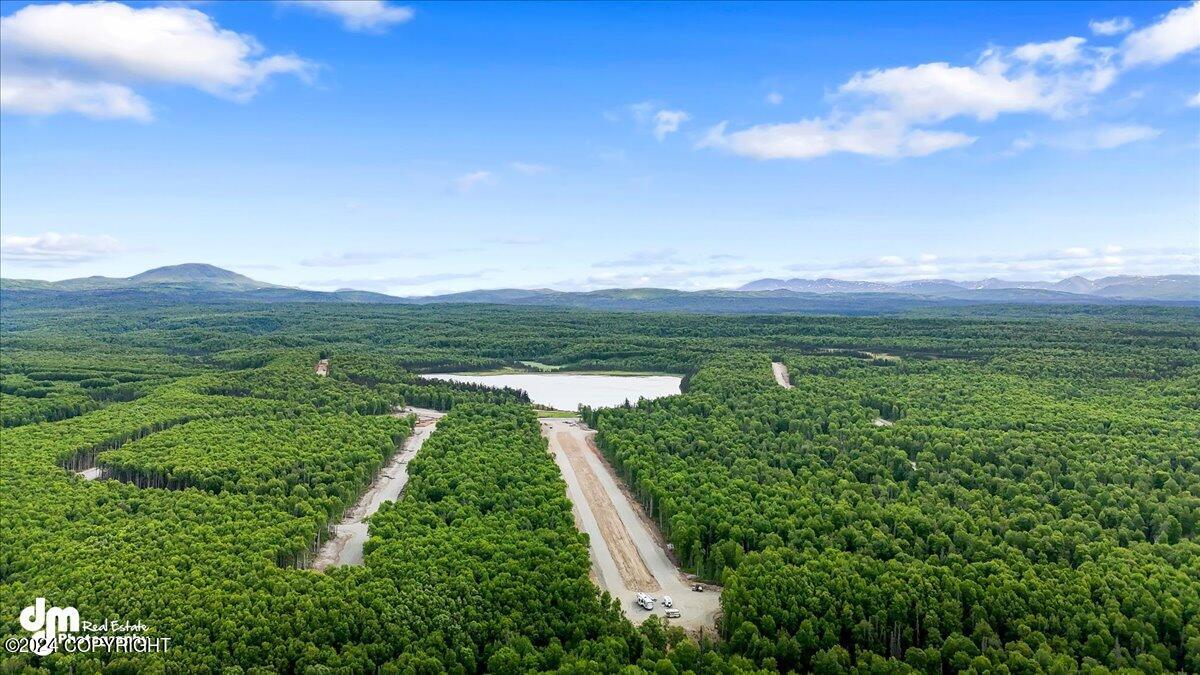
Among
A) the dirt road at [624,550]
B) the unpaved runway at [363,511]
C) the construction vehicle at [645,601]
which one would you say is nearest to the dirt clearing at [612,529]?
the dirt road at [624,550]

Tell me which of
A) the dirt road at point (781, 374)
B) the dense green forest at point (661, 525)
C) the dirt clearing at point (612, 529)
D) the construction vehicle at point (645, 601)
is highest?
the dirt road at point (781, 374)

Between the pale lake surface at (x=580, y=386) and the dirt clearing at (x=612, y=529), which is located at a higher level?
the pale lake surface at (x=580, y=386)

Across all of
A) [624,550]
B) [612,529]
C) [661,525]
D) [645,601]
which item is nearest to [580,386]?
[612,529]

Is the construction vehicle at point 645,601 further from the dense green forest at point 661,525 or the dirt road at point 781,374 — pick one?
the dirt road at point 781,374

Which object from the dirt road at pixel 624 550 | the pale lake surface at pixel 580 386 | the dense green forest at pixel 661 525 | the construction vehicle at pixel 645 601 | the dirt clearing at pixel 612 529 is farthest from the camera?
the pale lake surface at pixel 580 386

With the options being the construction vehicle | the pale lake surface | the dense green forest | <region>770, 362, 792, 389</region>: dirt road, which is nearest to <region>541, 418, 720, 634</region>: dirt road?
the construction vehicle

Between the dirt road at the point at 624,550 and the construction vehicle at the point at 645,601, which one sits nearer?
the construction vehicle at the point at 645,601
